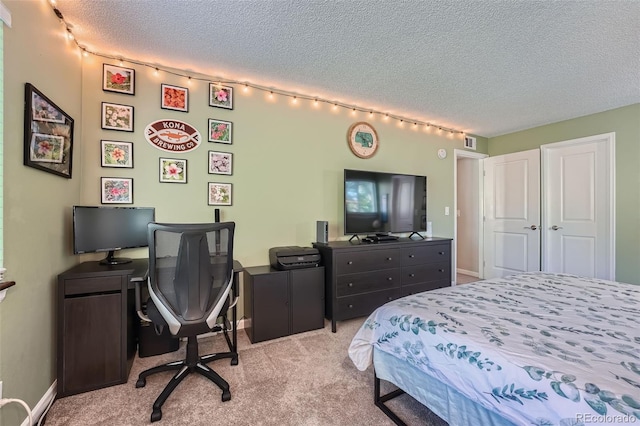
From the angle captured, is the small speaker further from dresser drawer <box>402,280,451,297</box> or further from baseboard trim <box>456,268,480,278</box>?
baseboard trim <box>456,268,480,278</box>

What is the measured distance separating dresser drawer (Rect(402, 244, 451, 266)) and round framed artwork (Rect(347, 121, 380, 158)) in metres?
1.34

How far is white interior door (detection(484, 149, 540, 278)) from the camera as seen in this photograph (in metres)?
4.14

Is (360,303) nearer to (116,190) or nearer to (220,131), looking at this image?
(220,131)

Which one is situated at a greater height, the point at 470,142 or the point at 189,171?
the point at 470,142

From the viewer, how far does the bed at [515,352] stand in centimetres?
86

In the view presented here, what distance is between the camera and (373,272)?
9.66 feet

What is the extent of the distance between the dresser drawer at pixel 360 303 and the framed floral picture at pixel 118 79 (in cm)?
274

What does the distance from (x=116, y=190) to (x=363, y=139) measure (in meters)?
2.72

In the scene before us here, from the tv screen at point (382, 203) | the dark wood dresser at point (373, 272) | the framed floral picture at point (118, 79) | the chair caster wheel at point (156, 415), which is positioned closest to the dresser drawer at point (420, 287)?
the dark wood dresser at point (373, 272)

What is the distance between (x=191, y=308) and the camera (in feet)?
5.54

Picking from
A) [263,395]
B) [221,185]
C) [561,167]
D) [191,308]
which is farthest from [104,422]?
[561,167]

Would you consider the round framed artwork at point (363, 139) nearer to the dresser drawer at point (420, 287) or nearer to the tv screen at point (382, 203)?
the tv screen at point (382, 203)

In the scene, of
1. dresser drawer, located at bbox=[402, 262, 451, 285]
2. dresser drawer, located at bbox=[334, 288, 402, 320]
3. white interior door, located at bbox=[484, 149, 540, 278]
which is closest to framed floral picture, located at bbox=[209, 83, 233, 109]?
dresser drawer, located at bbox=[334, 288, 402, 320]

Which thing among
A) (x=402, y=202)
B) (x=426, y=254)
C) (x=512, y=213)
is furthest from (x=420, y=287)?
(x=512, y=213)
